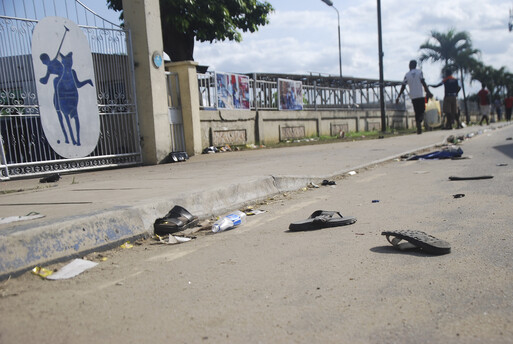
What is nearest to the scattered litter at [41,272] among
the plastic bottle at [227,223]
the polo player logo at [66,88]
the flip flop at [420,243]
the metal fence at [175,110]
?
the plastic bottle at [227,223]

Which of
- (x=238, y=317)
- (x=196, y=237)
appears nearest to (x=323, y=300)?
(x=238, y=317)

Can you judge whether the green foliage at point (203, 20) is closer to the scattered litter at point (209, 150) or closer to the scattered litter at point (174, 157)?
the scattered litter at point (209, 150)

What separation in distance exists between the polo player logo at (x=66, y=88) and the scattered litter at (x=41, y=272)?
5600 mm

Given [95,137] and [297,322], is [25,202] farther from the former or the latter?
[95,137]

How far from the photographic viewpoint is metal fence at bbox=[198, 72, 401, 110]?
13000 millimetres

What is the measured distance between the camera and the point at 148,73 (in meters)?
9.15

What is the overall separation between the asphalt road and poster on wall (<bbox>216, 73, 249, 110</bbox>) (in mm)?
10143

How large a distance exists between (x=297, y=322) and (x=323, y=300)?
0.27 metres

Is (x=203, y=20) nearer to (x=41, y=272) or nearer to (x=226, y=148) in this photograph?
(x=226, y=148)

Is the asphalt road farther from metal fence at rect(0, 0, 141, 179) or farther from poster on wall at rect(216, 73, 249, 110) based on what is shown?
poster on wall at rect(216, 73, 249, 110)

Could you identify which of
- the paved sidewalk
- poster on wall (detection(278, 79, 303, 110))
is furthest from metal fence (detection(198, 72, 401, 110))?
the paved sidewalk

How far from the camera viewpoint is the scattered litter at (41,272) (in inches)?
101

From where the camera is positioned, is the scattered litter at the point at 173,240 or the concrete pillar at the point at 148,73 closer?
the scattered litter at the point at 173,240

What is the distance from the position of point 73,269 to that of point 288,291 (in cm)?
137
